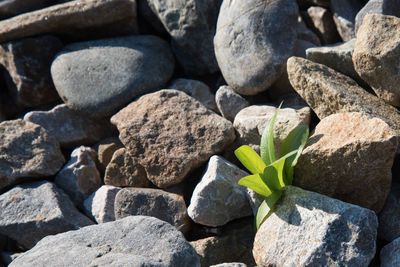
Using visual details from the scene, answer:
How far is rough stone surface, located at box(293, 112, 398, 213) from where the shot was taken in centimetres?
222

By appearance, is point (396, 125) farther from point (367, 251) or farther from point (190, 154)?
point (190, 154)

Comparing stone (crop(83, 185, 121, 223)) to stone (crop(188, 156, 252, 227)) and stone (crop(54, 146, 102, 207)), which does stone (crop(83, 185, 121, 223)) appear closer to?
stone (crop(54, 146, 102, 207))

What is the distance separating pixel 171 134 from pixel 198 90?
0.61 meters

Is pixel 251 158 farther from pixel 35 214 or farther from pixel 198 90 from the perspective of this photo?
pixel 35 214

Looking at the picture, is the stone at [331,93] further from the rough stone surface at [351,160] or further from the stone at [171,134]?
the stone at [171,134]

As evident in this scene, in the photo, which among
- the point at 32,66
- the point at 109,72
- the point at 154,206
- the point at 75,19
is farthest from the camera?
the point at 32,66

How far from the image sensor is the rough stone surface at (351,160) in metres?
2.22

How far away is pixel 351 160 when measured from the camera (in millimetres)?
2262

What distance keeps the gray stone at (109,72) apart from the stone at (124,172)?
1.40 feet

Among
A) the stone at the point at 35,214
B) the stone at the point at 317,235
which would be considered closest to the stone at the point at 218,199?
the stone at the point at 317,235

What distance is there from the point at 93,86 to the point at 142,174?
2.65 ft

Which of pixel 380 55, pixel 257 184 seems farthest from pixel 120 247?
pixel 380 55

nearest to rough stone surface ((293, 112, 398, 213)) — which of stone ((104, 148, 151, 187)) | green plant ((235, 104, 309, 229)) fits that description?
green plant ((235, 104, 309, 229))

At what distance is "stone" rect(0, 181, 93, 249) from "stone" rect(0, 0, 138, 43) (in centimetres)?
127
